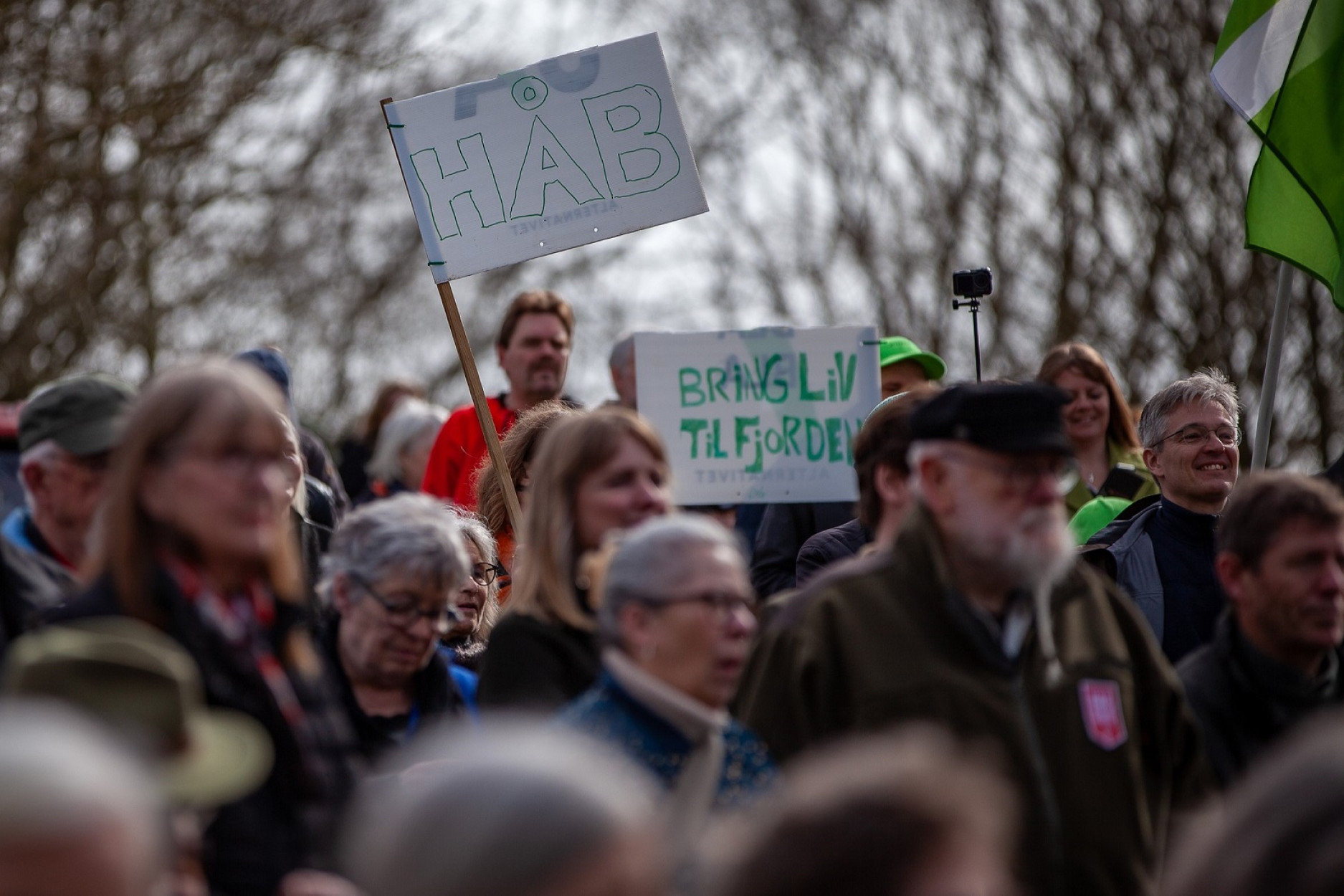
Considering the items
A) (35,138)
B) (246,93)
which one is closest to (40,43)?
(35,138)

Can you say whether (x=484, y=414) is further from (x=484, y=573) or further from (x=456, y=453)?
(x=456, y=453)

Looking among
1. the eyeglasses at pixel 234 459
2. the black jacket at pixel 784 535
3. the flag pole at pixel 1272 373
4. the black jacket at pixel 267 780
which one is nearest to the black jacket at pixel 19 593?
the black jacket at pixel 267 780

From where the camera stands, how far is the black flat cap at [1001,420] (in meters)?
3.52

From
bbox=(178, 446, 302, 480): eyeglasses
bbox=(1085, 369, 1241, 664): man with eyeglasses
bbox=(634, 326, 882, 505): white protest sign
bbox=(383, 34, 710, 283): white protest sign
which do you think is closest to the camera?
bbox=(178, 446, 302, 480): eyeglasses

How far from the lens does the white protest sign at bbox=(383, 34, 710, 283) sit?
237 inches

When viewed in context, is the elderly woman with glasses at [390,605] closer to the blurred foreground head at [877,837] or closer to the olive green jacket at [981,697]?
the olive green jacket at [981,697]

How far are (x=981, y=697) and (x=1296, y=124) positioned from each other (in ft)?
13.5

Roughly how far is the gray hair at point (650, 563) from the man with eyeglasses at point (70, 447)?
106 centimetres

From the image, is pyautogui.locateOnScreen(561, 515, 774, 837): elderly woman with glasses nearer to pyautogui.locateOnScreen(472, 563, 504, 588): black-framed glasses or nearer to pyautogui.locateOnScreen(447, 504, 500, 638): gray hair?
pyautogui.locateOnScreen(447, 504, 500, 638): gray hair

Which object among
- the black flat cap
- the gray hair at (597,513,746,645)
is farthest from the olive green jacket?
the gray hair at (597,513,746,645)

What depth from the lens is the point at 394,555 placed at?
12.6 feet

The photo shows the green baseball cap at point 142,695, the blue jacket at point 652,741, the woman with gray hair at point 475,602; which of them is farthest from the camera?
the woman with gray hair at point 475,602

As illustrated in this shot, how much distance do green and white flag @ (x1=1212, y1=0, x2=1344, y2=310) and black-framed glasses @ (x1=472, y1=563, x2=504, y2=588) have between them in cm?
321

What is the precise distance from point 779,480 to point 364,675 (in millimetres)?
2527
